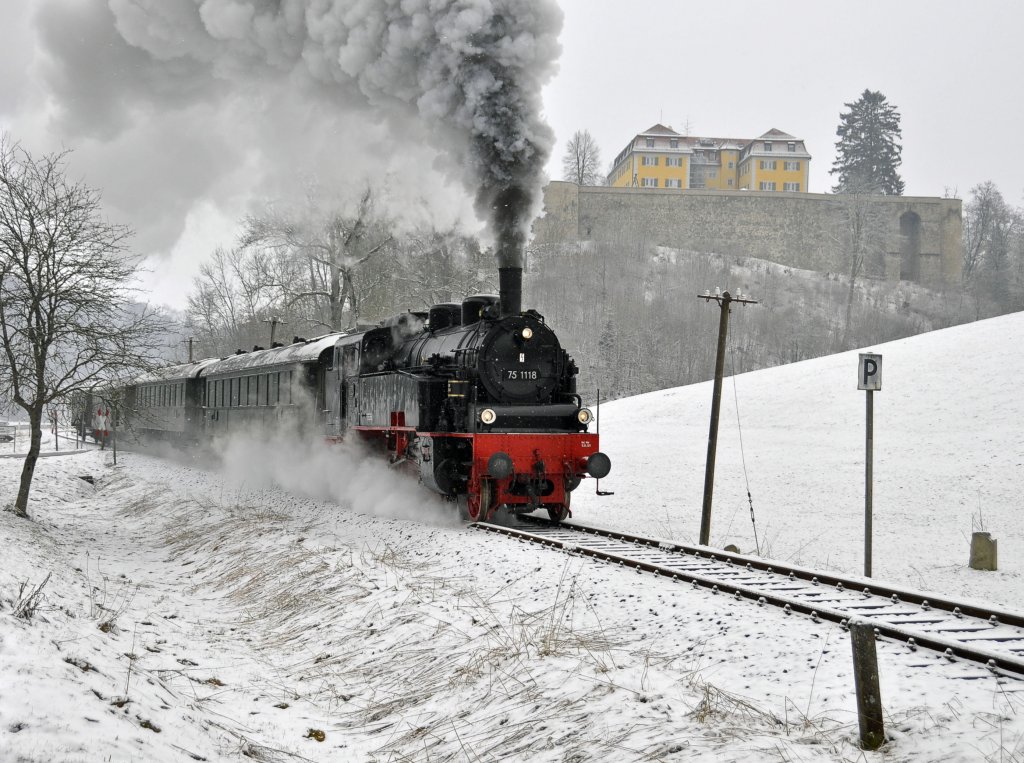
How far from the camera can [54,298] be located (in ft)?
48.0

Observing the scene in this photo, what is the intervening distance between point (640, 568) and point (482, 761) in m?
3.36

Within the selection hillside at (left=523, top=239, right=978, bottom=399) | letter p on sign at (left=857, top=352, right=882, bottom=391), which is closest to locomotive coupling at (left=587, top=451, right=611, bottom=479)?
letter p on sign at (left=857, top=352, right=882, bottom=391)

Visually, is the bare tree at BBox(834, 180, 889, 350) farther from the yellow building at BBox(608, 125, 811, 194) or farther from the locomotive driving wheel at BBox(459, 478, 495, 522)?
the locomotive driving wheel at BBox(459, 478, 495, 522)

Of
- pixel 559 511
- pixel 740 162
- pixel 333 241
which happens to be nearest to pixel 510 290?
pixel 559 511

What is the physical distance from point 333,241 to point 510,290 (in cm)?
1989

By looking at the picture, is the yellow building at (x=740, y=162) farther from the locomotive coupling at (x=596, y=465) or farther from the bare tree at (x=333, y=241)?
the locomotive coupling at (x=596, y=465)

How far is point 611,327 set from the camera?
56000mm

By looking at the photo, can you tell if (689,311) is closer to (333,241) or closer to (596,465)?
(333,241)

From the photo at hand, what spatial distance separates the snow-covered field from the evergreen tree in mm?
79503

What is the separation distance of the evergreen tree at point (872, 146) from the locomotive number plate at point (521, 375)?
86.5 meters

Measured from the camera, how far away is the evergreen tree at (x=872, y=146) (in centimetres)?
8912

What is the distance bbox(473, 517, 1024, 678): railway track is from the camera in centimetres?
512

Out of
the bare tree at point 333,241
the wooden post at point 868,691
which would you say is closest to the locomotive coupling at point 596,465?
the wooden post at point 868,691

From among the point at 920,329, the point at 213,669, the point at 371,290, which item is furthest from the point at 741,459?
the point at 920,329
